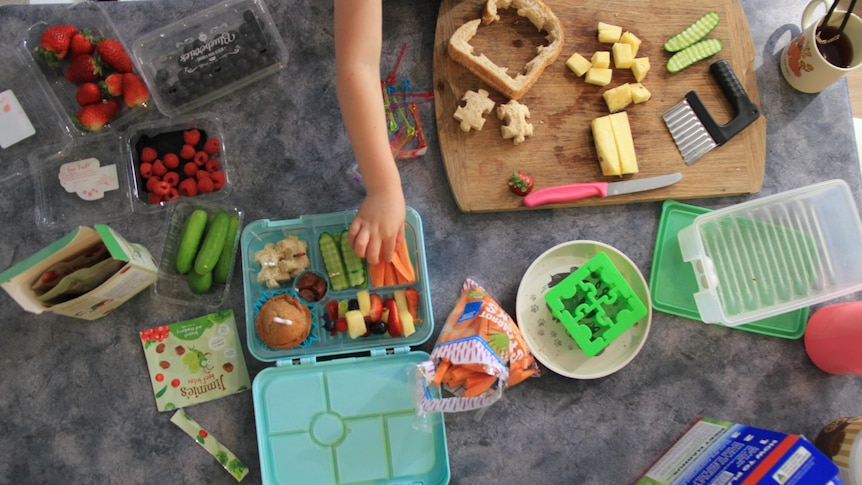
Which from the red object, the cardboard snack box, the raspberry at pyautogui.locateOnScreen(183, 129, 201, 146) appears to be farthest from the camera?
the raspberry at pyautogui.locateOnScreen(183, 129, 201, 146)

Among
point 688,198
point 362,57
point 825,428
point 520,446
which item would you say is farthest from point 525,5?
point 825,428

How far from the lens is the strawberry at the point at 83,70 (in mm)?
1113

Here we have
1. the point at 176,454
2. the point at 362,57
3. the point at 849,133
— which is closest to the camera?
the point at 362,57

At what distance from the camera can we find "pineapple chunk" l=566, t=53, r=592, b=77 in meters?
1.13

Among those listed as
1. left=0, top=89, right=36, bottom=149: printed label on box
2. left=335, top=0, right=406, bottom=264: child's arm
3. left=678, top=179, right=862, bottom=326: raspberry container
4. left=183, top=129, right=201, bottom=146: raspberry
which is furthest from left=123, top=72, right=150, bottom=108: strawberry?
left=678, top=179, right=862, bottom=326: raspberry container

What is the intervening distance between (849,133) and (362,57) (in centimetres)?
104

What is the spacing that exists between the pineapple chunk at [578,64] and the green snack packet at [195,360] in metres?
0.84

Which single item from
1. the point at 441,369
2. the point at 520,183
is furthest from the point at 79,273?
the point at 520,183

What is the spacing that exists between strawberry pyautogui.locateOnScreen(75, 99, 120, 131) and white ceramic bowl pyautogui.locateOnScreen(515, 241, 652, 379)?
895 millimetres

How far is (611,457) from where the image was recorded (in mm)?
1095

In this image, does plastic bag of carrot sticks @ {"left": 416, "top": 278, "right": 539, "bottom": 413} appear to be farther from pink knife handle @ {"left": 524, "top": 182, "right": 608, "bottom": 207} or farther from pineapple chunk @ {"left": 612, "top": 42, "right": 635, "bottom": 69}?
pineapple chunk @ {"left": 612, "top": 42, "right": 635, "bottom": 69}

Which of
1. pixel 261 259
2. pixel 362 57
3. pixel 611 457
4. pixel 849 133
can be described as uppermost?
pixel 362 57

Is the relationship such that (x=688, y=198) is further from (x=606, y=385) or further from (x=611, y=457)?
(x=611, y=457)

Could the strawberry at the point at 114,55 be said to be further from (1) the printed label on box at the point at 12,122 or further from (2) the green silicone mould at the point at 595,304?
(2) the green silicone mould at the point at 595,304
